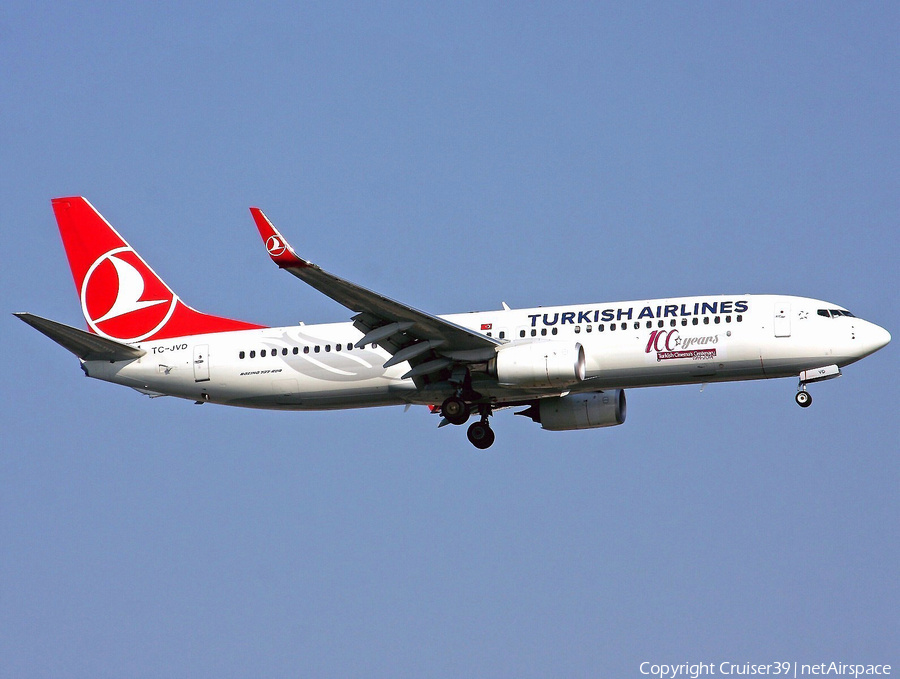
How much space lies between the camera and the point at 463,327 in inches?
→ 1474

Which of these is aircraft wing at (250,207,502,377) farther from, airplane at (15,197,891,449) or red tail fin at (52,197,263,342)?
red tail fin at (52,197,263,342)

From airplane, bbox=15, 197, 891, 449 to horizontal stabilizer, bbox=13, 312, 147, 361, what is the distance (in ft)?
0.21

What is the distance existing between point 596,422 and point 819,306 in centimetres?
819

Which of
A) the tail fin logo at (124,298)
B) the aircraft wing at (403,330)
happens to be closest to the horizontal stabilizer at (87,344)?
the tail fin logo at (124,298)

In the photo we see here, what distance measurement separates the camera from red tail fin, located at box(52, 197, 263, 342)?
139 feet

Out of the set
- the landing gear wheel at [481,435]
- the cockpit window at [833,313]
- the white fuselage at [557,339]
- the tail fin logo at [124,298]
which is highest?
the tail fin logo at [124,298]

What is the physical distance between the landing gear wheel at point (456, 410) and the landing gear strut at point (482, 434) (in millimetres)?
1880

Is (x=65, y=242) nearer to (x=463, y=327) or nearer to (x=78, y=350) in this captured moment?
(x=78, y=350)

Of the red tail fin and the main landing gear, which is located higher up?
the red tail fin

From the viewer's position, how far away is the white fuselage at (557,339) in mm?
37000

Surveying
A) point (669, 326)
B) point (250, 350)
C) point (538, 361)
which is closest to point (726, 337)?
point (669, 326)

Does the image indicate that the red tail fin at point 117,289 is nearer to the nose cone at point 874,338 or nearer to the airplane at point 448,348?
the airplane at point 448,348

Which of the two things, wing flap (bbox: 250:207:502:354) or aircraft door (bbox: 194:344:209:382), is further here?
aircraft door (bbox: 194:344:209:382)

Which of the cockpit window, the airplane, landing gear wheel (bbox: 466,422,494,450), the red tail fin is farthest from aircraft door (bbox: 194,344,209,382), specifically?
the cockpit window
